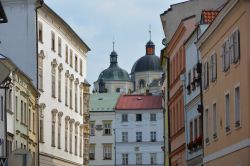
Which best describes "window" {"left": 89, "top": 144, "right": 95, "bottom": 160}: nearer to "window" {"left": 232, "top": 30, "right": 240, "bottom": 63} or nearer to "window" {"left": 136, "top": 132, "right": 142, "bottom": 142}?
"window" {"left": 136, "top": 132, "right": 142, "bottom": 142}

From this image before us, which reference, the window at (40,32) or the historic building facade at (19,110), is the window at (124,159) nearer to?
the window at (40,32)

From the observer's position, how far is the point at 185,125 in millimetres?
46094

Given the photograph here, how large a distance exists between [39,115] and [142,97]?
7512cm

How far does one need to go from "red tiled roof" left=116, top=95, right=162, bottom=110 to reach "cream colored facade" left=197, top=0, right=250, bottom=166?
94270mm

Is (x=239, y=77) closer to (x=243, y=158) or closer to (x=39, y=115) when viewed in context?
(x=243, y=158)

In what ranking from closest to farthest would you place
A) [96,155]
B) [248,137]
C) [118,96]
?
[248,137] < [96,155] < [118,96]

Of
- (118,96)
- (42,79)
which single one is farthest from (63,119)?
(118,96)

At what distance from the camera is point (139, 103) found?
133875 mm

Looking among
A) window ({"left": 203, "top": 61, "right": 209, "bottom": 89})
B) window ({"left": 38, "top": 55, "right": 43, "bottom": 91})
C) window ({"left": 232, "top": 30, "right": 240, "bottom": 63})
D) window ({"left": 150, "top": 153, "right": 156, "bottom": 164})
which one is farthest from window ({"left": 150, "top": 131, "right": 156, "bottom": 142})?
window ({"left": 232, "top": 30, "right": 240, "bottom": 63})

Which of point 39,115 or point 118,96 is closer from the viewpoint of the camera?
point 39,115

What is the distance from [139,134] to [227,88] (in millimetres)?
100883

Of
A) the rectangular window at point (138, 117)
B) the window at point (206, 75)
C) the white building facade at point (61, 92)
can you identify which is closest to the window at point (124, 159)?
the rectangular window at point (138, 117)

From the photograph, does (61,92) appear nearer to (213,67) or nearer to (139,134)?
(213,67)

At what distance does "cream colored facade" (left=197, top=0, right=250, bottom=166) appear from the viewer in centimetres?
2725
